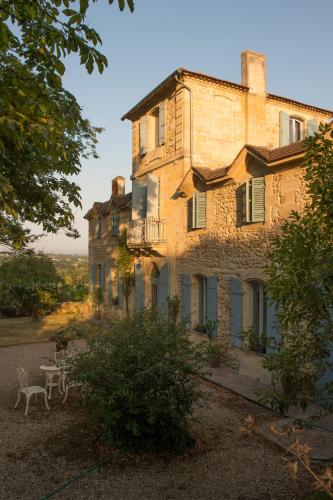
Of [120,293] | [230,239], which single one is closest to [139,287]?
[120,293]

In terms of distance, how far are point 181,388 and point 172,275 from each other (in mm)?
7483

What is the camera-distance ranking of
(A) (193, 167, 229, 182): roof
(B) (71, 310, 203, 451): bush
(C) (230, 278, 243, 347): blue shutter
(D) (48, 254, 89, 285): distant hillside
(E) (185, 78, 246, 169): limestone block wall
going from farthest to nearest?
(D) (48, 254, 89, 285): distant hillside → (E) (185, 78, 246, 169): limestone block wall → (A) (193, 167, 229, 182): roof → (C) (230, 278, 243, 347): blue shutter → (B) (71, 310, 203, 451): bush

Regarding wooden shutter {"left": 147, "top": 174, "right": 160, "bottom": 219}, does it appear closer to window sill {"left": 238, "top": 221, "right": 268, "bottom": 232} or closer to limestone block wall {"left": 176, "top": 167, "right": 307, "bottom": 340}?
limestone block wall {"left": 176, "top": 167, "right": 307, "bottom": 340}

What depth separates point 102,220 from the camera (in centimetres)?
1959

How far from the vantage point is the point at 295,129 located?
49.7ft

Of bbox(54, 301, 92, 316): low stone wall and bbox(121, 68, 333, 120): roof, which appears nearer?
bbox(121, 68, 333, 120): roof

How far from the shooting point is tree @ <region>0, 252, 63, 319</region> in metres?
19.1

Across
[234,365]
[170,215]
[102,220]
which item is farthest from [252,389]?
[102,220]

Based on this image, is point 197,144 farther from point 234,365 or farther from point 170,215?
point 234,365

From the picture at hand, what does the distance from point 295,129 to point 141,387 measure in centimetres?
1285

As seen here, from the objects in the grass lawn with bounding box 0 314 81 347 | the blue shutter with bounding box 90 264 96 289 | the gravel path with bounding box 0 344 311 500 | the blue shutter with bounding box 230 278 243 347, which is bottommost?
the gravel path with bounding box 0 344 311 500

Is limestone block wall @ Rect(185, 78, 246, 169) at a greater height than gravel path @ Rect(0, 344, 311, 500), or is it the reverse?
limestone block wall @ Rect(185, 78, 246, 169)

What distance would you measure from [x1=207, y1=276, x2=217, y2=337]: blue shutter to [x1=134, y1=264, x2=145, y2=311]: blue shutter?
4.48 metres

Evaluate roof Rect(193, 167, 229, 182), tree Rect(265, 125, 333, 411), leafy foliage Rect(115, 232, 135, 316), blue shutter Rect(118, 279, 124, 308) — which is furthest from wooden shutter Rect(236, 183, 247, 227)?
blue shutter Rect(118, 279, 124, 308)
